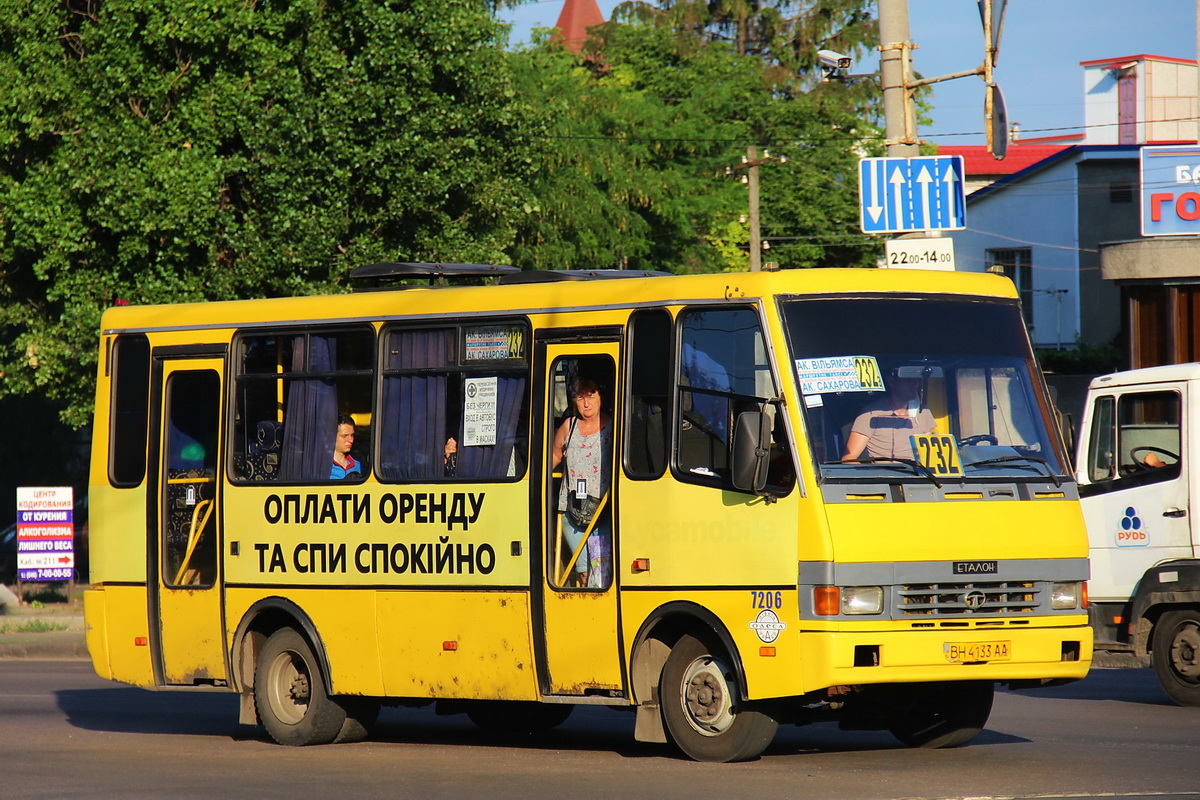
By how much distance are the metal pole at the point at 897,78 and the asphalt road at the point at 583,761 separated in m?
5.30

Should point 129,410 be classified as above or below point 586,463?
above

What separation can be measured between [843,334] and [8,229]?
59.9ft

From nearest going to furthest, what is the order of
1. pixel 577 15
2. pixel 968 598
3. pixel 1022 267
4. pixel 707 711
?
pixel 968 598 < pixel 707 711 < pixel 1022 267 < pixel 577 15

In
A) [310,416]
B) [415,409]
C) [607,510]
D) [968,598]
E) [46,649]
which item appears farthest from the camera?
[46,649]

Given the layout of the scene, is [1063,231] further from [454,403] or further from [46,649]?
[454,403]

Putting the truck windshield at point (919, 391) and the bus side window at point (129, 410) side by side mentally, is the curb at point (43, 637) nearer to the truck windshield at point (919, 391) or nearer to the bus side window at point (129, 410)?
the bus side window at point (129, 410)

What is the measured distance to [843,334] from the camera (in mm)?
10125

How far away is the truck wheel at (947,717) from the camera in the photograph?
35.9 ft

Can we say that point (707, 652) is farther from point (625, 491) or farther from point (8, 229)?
point (8, 229)

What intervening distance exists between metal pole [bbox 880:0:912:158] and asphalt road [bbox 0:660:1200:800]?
17.4 feet

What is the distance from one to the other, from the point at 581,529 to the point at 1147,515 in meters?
5.87

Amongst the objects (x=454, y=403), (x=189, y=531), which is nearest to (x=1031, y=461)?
(x=454, y=403)

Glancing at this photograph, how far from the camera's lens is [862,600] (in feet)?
31.5

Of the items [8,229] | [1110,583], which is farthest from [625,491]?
[8,229]
